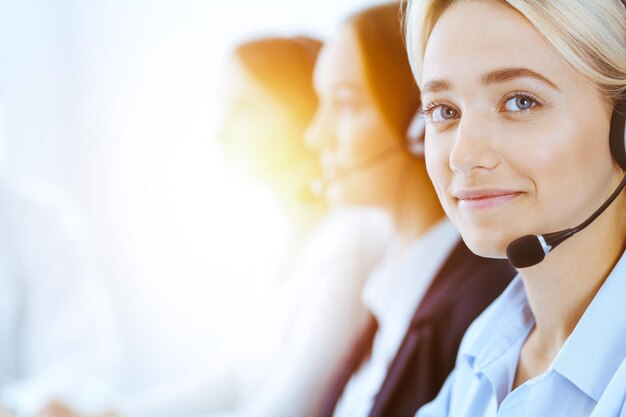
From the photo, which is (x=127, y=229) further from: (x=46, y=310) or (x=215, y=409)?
(x=215, y=409)

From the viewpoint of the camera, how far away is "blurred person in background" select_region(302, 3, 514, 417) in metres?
1.02

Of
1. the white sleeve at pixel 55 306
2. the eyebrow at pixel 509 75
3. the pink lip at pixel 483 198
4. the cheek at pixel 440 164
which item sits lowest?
the white sleeve at pixel 55 306

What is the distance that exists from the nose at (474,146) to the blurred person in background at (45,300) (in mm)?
1161

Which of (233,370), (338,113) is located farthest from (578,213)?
(233,370)

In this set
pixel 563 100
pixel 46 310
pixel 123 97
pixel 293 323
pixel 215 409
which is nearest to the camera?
pixel 563 100

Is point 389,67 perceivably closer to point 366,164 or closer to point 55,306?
point 366,164

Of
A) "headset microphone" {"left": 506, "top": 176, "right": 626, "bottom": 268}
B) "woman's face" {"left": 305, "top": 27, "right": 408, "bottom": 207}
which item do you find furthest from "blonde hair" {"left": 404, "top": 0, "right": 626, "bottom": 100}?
"woman's face" {"left": 305, "top": 27, "right": 408, "bottom": 207}

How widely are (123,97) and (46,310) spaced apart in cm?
76

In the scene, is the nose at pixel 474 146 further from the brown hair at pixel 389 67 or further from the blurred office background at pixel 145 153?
the blurred office background at pixel 145 153

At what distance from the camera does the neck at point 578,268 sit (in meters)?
0.69

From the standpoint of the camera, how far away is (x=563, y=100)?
0.65 metres

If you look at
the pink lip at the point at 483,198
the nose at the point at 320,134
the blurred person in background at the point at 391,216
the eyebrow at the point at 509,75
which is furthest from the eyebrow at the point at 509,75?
the nose at the point at 320,134

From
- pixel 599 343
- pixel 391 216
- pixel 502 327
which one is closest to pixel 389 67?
pixel 391 216

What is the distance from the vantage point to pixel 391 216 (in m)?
1.24
